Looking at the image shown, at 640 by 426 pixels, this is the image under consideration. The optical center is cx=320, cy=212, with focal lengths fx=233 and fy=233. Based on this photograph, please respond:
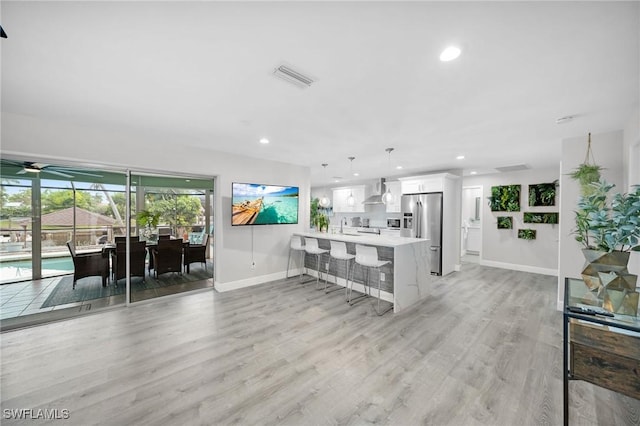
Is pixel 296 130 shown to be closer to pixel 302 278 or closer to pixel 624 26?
pixel 624 26

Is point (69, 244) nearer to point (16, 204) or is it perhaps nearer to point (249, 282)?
point (16, 204)

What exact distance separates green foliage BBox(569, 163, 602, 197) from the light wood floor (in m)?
1.85

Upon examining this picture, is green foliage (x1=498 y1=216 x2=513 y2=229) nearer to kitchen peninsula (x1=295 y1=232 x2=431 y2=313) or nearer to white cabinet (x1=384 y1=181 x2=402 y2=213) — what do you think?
white cabinet (x1=384 y1=181 x2=402 y2=213)

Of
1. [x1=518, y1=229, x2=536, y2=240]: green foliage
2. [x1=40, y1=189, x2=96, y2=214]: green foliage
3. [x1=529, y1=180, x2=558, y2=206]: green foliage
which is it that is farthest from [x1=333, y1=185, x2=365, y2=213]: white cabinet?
[x1=40, y1=189, x2=96, y2=214]: green foliage

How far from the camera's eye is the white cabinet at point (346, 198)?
8508mm

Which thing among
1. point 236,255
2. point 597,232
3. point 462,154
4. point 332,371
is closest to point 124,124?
point 236,255

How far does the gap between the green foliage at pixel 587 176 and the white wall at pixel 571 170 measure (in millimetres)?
214

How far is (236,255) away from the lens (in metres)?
4.63

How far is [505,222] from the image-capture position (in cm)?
635

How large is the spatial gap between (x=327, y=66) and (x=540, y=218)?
693cm

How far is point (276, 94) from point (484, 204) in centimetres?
691

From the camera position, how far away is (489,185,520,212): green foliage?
6195mm

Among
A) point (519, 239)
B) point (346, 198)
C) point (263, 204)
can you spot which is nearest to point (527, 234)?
point (519, 239)

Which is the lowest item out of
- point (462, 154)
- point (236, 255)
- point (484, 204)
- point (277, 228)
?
point (236, 255)
